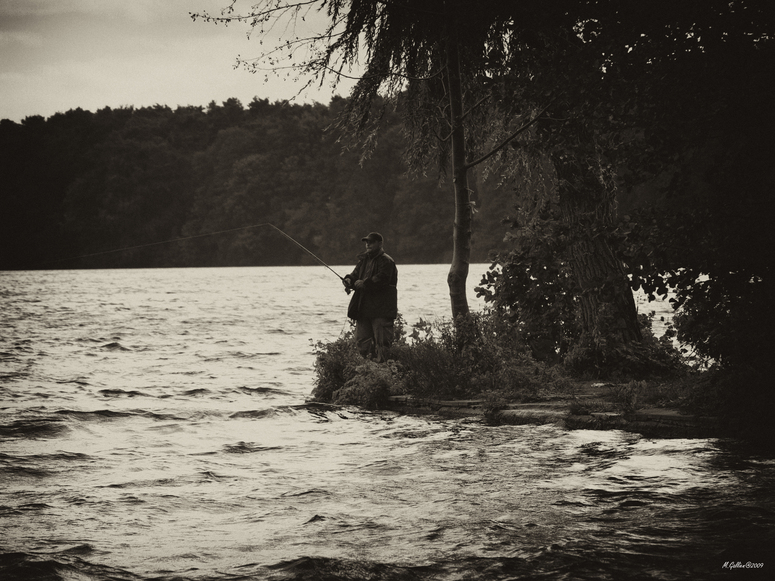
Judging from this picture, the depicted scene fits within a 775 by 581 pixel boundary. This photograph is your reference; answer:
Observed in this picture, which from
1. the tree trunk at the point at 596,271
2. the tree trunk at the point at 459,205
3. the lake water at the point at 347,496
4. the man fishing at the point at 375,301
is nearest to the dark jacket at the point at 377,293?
the man fishing at the point at 375,301

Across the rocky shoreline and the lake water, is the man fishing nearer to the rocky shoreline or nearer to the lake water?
the lake water

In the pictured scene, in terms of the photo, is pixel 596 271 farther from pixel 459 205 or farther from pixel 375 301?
pixel 375 301

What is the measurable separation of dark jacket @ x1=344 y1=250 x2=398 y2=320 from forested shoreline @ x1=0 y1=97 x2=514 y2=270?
262ft

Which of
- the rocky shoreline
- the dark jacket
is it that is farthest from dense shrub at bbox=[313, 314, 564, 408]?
the dark jacket

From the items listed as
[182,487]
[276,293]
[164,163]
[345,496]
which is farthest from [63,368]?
[164,163]

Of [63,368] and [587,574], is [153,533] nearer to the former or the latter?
[587,574]

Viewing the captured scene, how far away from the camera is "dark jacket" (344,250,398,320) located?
38.7ft

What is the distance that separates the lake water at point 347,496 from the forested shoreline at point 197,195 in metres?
82.6

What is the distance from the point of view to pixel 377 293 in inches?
467

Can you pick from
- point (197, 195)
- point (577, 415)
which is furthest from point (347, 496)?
point (197, 195)

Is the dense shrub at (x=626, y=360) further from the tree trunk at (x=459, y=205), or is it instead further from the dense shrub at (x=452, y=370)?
the tree trunk at (x=459, y=205)

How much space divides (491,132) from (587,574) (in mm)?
9223

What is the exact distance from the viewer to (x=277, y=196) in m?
101

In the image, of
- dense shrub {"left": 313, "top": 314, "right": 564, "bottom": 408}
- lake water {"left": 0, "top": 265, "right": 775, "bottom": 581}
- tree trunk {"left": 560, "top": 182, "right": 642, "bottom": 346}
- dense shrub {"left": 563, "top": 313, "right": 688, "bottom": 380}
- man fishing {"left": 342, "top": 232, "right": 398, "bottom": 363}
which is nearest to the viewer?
lake water {"left": 0, "top": 265, "right": 775, "bottom": 581}
